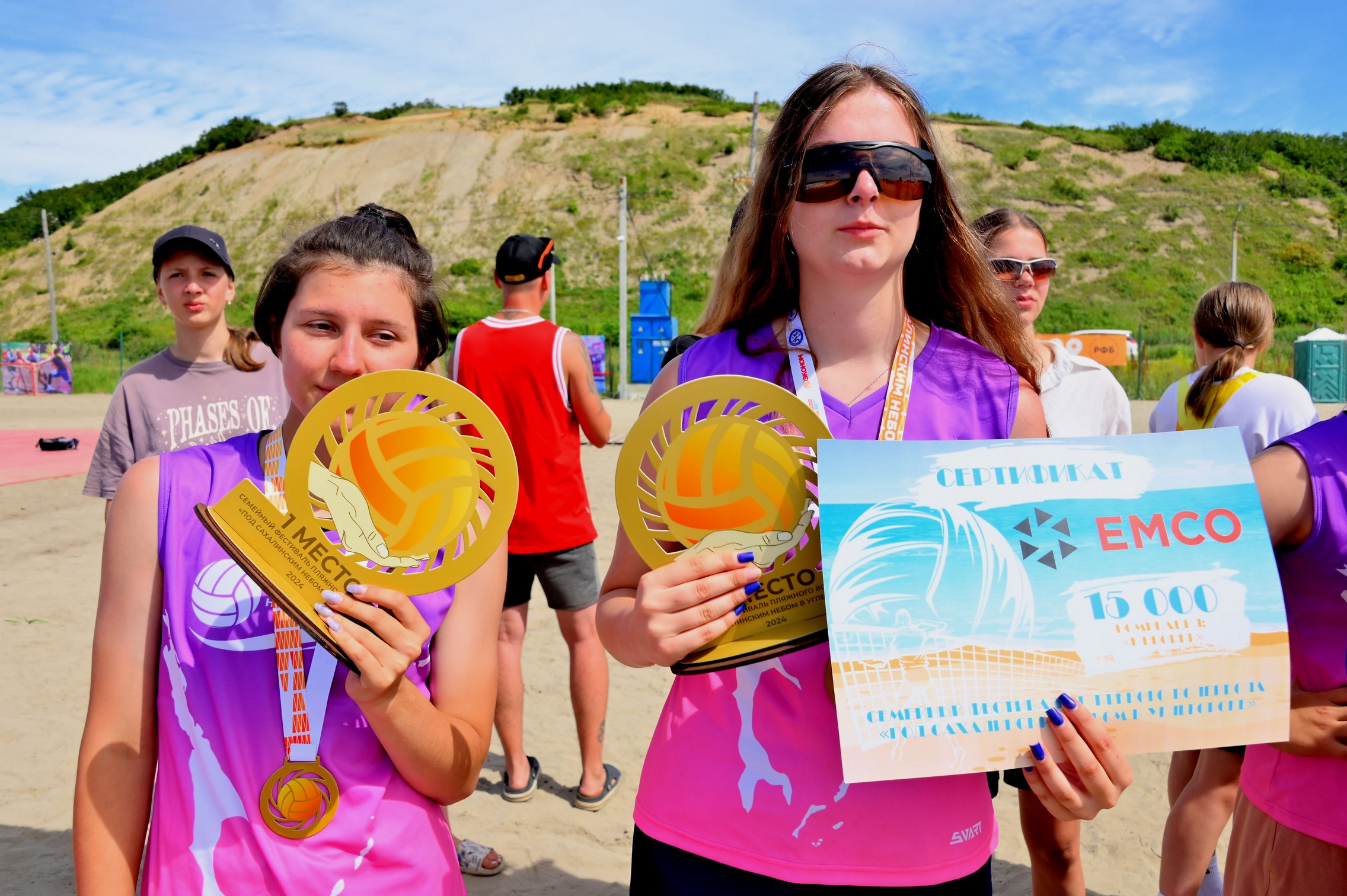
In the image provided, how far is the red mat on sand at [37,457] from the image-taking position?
1131 cm

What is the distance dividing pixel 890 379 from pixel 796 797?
2.47 ft

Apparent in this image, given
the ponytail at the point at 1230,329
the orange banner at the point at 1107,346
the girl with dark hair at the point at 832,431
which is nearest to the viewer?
the girl with dark hair at the point at 832,431

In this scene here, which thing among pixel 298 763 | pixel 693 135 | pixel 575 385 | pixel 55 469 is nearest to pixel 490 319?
pixel 575 385

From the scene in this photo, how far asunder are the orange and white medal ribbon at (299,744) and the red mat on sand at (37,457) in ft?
32.9

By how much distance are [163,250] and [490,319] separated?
144 cm

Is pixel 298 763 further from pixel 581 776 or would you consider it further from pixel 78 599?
pixel 78 599

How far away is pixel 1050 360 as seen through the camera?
325 centimetres

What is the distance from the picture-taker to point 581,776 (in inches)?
159

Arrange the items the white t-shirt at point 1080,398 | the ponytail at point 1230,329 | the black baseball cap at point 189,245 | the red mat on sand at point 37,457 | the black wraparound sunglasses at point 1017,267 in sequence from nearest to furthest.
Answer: the white t-shirt at point 1080,398, the black wraparound sunglasses at point 1017,267, the black baseball cap at point 189,245, the ponytail at point 1230,329, the red mat on sand at point 37,457

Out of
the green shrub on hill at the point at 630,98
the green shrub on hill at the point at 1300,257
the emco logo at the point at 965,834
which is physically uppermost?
the green shrub on hill at the point at 630,98

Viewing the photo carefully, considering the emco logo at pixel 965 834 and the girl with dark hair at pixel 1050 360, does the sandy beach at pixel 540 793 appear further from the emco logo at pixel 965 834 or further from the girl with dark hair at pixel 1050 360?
the emco logo at pixel 965 834

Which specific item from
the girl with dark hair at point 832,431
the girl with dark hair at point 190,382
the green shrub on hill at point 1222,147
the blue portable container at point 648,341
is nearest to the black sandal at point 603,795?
the girl with dark hair at point 190,382

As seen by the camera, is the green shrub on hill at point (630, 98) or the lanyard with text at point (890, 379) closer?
the lanyard with text at point (890, 379)

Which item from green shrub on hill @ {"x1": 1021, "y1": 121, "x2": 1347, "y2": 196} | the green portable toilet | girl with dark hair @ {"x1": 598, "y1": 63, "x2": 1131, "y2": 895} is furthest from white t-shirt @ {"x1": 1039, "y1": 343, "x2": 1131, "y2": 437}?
green shrub on hill @ {"x1": 1021, "y1": 121, "x2": 1347, "y2": 196}
